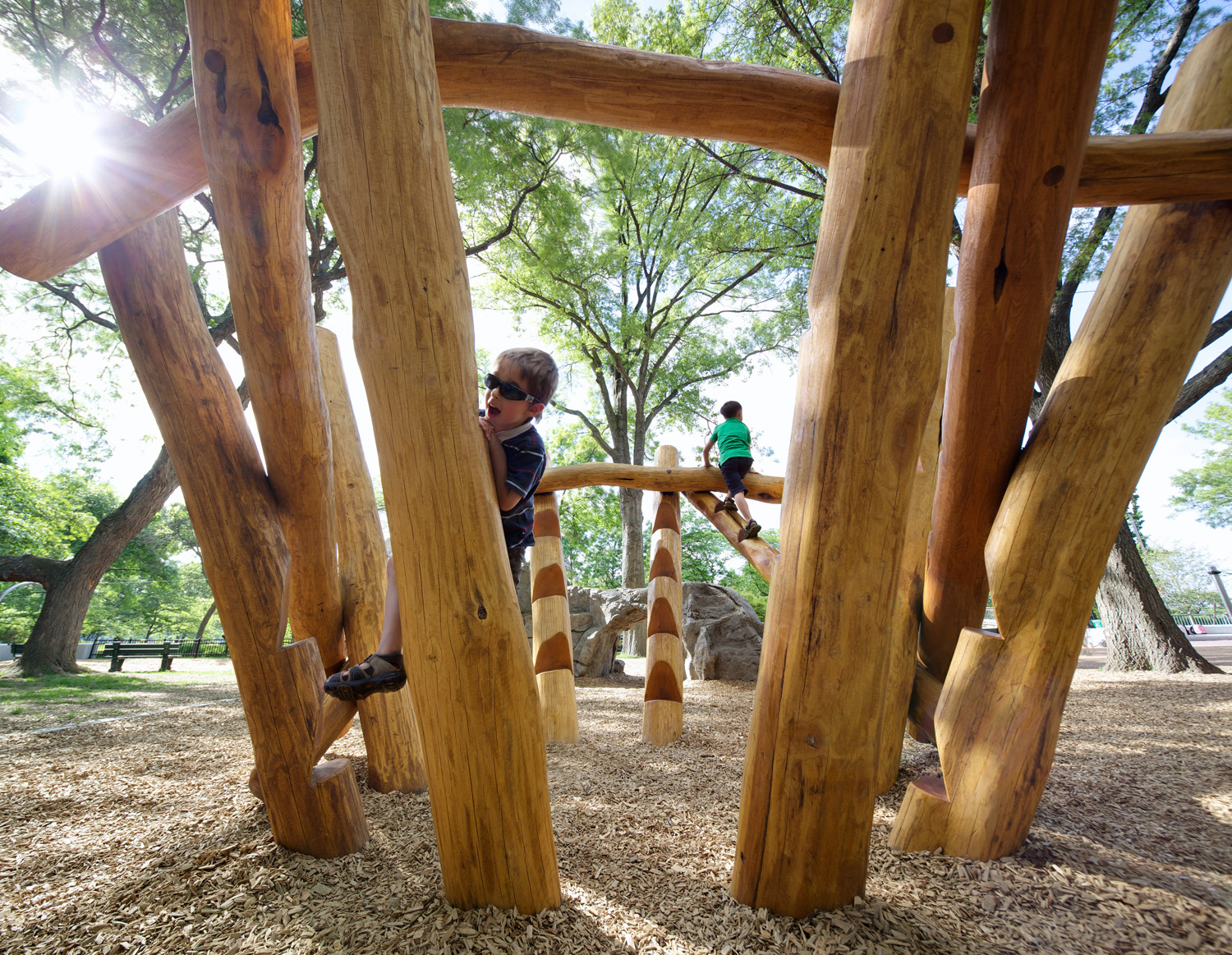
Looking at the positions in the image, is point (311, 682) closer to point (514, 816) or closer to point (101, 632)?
point (514, 816)

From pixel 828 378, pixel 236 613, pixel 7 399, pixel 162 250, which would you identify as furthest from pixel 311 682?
pixel 7 399

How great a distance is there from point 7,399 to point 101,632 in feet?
65.1

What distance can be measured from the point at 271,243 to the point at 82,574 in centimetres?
882

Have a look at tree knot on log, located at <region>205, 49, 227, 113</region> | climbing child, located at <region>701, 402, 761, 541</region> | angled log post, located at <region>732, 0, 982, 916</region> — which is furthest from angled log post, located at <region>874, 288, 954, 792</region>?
tree knot on log, located at <region>205, 49, 227, 113</region>

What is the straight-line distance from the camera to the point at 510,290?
39.5 ft

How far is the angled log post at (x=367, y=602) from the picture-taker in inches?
99.3

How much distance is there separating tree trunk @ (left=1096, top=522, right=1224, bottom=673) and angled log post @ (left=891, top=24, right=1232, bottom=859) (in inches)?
A: 215

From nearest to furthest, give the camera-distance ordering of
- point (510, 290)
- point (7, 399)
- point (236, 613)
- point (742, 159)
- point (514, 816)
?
point (514, 816) → point (236, 613) → point (742, 159) → point (7, 399) → point (510, 290)

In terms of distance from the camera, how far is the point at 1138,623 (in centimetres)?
586

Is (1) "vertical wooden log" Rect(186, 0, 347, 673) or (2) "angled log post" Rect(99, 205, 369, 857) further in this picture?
(2) "angled log post" Rect(99, 205, 369, 857)

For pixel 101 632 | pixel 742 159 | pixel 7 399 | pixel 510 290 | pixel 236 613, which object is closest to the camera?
pixel 236 613

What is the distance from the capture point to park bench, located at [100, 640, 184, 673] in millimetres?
10414

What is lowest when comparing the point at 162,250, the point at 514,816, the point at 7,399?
the point at 514,816

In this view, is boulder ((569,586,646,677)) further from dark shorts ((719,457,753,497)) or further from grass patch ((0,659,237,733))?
grass patch ((0,659,237,733))
